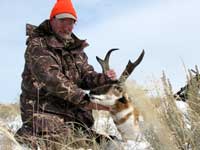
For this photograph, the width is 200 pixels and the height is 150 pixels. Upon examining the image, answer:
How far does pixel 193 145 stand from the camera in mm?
3402

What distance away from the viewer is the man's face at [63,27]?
6238 millimetres

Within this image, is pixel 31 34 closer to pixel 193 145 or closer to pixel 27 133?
pixel 27 133

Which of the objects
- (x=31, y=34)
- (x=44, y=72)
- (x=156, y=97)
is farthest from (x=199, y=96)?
(x=31, y=34)

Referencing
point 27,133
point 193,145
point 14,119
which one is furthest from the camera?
point 14,119

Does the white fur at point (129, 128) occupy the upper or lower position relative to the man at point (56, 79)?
lower

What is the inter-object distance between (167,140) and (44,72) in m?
2.96

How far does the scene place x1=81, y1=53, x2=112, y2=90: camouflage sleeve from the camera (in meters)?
6.37

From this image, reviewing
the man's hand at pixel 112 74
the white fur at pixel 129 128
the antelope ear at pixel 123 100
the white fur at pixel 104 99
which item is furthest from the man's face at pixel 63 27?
the white fur at pixel 129 128

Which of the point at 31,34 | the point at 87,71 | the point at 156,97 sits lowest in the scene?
the point at 156,97

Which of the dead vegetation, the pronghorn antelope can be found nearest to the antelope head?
the pronghorn antelope

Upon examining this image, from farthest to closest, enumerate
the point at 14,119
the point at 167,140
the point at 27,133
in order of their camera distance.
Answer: the point at 14,119
the point at 27,133
the point at 167,140

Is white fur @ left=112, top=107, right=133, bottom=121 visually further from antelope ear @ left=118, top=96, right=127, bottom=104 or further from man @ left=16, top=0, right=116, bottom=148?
man @ left=16, top=0, right=116, bottom=148

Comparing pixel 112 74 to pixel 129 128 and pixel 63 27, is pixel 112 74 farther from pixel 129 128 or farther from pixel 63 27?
pixel 63 27

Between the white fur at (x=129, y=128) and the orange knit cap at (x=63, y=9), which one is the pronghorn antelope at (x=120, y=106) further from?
the orange knit cap at (x=63, y=9)
